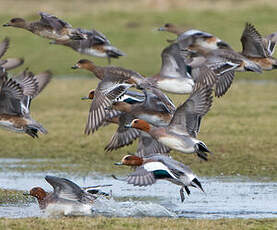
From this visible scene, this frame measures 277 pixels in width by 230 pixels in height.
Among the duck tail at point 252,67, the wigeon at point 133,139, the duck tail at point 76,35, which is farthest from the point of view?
the duck tail at point 76,35

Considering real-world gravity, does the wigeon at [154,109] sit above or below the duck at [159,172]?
above

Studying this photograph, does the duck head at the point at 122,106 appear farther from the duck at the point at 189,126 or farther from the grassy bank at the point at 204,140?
the grassy bank at the point at 204,140

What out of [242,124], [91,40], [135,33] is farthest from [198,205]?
[135,33]

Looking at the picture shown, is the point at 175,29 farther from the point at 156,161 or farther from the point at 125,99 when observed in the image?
the point at 156,161

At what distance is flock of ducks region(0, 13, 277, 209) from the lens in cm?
953

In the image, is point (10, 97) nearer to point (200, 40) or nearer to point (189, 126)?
point (189, 126)

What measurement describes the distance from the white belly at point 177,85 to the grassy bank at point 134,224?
3.59 meters

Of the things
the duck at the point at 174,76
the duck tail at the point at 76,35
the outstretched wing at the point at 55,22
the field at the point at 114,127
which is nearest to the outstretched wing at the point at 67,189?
the field at the point at 114,127

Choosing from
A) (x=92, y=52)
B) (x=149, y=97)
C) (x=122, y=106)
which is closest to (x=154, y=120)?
(x=149, y=97)

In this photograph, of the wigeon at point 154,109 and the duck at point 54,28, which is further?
the duck at point 54,28

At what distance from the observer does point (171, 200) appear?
10.6m

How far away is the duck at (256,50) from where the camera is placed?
1305 centimetres

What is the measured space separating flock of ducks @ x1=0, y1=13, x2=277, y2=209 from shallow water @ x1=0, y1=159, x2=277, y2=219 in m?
0.26

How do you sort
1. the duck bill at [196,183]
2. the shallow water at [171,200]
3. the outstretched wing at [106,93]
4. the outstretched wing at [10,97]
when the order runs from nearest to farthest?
the duck bill at [196,183] < the shallow water at [171,200] < the outstretched wing at [10,97] < the outstretched wing at [106,93]
